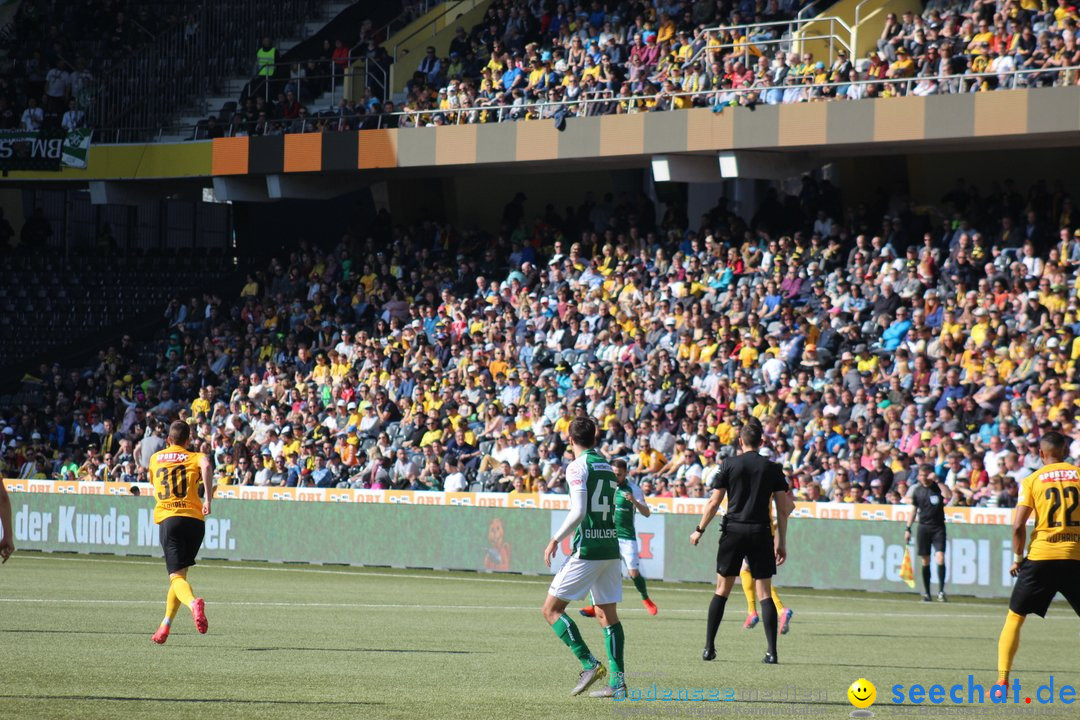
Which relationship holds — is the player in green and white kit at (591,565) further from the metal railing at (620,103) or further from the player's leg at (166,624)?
the metal railing at (620,103)

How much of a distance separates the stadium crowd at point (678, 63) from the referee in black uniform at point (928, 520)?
26.8ft

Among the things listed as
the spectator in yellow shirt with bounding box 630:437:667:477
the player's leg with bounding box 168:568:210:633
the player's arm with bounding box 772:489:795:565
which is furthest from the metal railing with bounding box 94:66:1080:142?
the player's leg with bounding box 168:568:210:633

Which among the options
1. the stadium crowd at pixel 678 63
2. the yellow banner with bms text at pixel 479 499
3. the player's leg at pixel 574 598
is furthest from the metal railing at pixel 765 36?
the player's leg at pixel 574 598

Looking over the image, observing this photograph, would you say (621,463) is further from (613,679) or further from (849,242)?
(849,242)

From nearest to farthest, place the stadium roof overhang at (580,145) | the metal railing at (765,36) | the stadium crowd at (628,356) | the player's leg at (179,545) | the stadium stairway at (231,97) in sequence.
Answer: the player's leg at (179,545), the stadium crowd at (628,356), the stadium roof overhang at (580,145), the metal railing at (765,36), the stadium stairway at (231,97)

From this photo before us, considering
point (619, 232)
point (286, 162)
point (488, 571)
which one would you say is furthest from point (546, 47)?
point (488, 571)

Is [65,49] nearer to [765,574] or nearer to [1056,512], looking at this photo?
[765,574]

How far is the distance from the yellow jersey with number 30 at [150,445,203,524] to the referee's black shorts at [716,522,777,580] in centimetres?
444

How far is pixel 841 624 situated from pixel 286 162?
72.1 ft

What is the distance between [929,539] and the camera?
23.2m

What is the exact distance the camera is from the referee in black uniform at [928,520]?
22953mm

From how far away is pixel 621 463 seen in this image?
67.5 feet

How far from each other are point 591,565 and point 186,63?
32.8 m

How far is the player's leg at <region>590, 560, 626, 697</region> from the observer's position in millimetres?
11289
